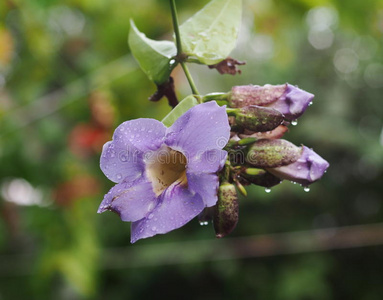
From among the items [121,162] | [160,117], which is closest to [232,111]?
[121,162]

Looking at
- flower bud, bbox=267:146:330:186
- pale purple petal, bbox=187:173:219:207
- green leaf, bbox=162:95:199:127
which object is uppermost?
green leaf, bbox=162:95:199:127

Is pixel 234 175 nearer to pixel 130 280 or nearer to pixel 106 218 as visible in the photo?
pixel 106 218

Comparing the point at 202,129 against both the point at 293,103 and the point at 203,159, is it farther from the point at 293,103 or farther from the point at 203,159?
the point at 293,103

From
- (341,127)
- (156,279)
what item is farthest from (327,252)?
(156,279)

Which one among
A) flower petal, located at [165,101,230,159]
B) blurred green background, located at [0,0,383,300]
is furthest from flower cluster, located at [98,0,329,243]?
blurred green background, located at [0,0,383,300]

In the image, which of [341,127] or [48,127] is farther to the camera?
[341,127]

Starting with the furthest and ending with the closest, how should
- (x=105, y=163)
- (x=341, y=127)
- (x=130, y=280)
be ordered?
(x=130, y=280), (x=341, y=127), (x=105, y=163)

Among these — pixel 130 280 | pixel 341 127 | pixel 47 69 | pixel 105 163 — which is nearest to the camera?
pixel 105 163

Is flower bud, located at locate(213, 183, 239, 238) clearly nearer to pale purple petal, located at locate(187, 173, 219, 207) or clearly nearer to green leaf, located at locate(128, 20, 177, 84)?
pale purple petal, located at locate(187, 173, 219, 207)
